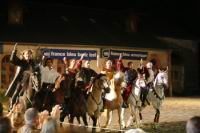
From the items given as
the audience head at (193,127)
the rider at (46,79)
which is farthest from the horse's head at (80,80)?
the audience head at (193,127)

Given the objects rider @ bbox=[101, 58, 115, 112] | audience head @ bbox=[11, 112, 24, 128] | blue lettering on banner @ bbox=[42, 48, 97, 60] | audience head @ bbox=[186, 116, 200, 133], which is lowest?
audience head @ bbox=[11, 112, 24, 128]

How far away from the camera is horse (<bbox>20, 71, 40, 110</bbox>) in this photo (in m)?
14.8

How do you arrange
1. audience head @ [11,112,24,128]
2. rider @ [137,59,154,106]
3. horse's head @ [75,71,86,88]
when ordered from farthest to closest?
1. rider @ [137,59,154,106]
2. horse's head @ [75,71,86,88]
3. audience head @ [11,112,24,128]

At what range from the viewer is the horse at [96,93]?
52.4 ft

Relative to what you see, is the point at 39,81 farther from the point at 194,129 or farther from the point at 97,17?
the point at 97,17

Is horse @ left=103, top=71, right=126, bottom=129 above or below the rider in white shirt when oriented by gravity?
below

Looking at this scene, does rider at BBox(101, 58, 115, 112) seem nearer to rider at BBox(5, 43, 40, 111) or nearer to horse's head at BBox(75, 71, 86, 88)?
horse's head at BBox(75, 71, 86, 88)

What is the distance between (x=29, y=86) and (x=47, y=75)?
0.68 meters

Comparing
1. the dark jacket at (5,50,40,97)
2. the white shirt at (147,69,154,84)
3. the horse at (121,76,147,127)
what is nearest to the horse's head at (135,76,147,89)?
the horse at (121,76,147,127)

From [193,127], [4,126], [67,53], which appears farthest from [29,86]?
[67,53]

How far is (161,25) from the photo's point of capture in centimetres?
4969

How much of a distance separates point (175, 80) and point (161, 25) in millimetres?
7115

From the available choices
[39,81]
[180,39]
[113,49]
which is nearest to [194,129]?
[39,81]

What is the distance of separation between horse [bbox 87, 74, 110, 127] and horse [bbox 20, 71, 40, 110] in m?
1.87
